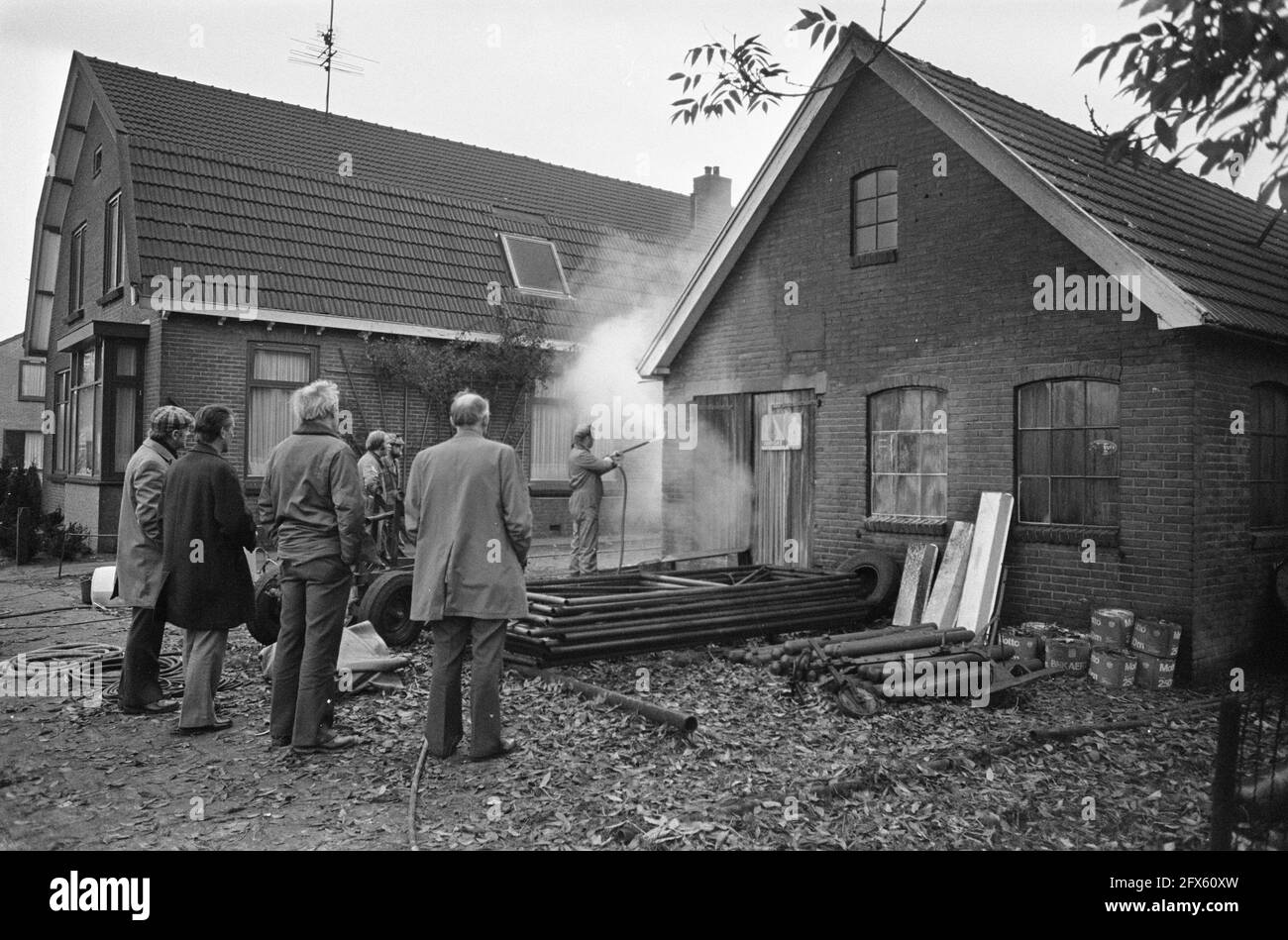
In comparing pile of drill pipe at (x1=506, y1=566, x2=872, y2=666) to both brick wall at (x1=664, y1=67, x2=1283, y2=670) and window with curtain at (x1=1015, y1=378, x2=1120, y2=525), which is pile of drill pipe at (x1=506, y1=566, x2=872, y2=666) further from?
window with curtain at (x1=1015, y1=378, x2=1120, y2=525)

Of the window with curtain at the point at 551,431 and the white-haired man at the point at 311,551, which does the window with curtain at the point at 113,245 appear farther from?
the white-haired man at the point at 311,551

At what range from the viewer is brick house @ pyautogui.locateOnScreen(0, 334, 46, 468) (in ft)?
117

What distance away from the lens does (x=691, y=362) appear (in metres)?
13.5

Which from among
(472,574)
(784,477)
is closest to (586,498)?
(784,477)

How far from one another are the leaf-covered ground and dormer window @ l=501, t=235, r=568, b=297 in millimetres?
14275

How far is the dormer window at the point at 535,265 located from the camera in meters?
21.0

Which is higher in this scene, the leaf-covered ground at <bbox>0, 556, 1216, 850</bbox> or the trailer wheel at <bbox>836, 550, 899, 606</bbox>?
the trailer wheel at <bbox>836, 550, 899, 606</bbox>

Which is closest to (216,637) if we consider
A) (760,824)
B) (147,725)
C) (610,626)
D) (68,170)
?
(147,725)

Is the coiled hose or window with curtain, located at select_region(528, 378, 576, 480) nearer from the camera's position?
the coiled hose

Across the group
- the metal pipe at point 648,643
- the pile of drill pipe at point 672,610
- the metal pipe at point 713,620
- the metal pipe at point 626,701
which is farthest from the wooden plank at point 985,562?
the metal pipe at point 626,701

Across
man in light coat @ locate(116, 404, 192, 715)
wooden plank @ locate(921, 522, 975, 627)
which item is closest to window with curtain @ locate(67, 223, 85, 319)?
man in light coat @ locate(116, 404, 192, 715)

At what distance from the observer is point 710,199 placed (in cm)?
2777

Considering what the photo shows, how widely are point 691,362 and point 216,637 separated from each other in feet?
27.2
